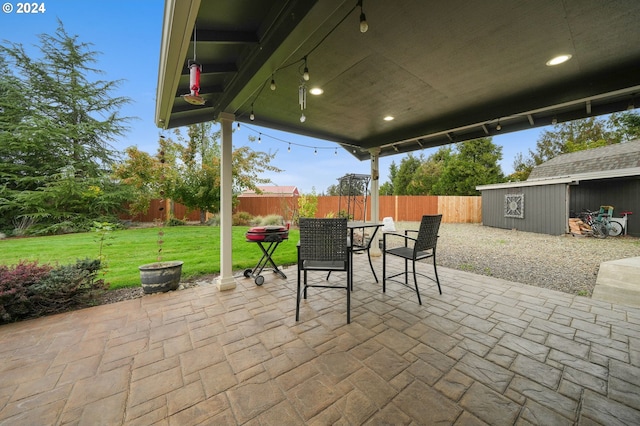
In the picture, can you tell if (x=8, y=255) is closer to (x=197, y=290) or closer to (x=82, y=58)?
(x=197, y=290)

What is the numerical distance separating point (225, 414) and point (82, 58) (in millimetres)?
14230

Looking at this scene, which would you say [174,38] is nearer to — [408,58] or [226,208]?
[408,58]

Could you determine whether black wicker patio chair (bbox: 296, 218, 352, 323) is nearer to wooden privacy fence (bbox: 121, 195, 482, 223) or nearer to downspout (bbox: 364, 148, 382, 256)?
downspout (bbox: 364, 148, 382, 256)

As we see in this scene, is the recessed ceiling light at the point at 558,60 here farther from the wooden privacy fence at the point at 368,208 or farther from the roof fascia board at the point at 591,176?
the wooden privacy fence at the point at 368,208

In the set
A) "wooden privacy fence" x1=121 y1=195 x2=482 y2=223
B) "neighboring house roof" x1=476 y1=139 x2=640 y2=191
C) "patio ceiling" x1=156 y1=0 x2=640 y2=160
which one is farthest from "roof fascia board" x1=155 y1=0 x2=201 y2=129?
"neighboring house roof" x1=476 y1=139 x2=640 y2=191

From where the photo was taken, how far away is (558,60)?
203 cm

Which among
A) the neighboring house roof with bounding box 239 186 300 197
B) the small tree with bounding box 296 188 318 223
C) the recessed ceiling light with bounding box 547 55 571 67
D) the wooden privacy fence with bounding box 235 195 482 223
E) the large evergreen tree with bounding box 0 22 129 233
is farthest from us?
the neighboring house roof with bounding box 239 186 300 197

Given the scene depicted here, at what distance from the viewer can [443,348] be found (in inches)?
70.8

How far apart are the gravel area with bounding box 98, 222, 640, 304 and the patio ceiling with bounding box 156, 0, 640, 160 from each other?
7.56 feet

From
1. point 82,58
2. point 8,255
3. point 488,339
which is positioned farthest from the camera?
point 82,58

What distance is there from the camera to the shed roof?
712 centimetres

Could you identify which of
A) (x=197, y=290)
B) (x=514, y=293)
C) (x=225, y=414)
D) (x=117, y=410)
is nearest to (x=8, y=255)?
(x=197, y=290)

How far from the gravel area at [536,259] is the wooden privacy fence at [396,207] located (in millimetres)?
4654

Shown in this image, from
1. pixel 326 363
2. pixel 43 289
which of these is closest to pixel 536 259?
pixel 326 363
